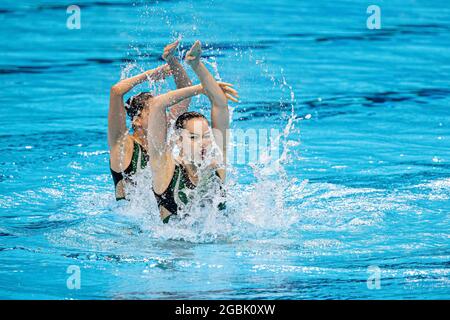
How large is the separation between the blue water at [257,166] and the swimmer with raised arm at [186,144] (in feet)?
0.74

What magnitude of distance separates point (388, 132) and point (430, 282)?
3127mm

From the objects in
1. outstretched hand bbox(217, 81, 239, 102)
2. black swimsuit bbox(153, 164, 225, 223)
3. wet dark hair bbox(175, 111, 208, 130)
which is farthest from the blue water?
wet dark hair bbox(175, 111, 208, 130)

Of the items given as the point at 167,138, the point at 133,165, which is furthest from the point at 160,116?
the point at 133,165

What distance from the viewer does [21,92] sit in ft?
27.0

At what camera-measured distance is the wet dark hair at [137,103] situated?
4.84 metres

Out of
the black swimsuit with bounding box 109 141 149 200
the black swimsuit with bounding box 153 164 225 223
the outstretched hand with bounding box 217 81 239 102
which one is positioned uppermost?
the outstretched hand with bounding box 217 81 239 102

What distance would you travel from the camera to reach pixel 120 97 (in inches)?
192

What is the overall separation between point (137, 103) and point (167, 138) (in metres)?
0.26

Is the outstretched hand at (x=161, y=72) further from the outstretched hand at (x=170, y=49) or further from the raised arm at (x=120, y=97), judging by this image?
the outstretched hand at (x=170, y=49)

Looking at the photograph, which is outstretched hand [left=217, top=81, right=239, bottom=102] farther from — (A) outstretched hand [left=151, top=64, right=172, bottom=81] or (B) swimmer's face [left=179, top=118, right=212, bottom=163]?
(A) outstretched hand [left=151, top=64, right=172, bottom=81]

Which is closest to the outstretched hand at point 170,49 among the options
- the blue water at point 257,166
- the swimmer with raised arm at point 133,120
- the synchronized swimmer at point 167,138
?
the synchronized swimmer at point 167,138

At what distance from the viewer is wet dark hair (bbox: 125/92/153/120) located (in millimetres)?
4836
